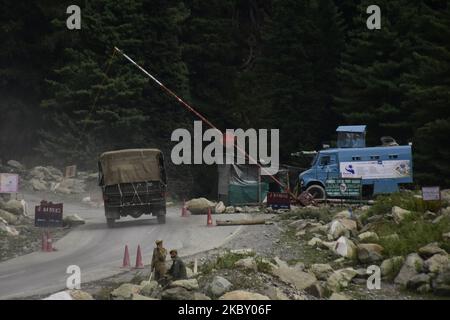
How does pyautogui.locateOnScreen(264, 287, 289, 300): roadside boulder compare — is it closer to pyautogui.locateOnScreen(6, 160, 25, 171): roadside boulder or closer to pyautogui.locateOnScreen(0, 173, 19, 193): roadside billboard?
pyautogui.locateOnScreen(0, 173, 19, 193): roadside billboard

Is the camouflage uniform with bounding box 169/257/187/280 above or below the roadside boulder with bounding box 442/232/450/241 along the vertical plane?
below

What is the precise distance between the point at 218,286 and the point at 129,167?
16.2m

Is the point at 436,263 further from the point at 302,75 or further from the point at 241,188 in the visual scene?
the point at 302,75

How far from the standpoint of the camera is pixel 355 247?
83.8 ft

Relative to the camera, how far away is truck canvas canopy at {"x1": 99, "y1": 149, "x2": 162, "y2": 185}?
34250mm

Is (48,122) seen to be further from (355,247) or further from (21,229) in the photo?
(355,247)

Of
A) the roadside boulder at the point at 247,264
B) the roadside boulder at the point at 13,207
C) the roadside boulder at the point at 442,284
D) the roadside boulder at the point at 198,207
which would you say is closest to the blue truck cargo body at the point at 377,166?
the roadside boulder at the point at 198,207

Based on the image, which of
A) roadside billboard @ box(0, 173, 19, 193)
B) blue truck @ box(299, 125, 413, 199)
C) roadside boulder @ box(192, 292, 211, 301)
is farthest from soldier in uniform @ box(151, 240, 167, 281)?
blue truck @ box(299, 125, 413, 199)

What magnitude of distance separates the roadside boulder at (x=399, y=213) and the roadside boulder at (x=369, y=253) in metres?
3.45

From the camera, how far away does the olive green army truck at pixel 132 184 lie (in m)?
33.8

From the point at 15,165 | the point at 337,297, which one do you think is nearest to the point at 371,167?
the point at 337,297

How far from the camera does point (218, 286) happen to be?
1898 centimetres

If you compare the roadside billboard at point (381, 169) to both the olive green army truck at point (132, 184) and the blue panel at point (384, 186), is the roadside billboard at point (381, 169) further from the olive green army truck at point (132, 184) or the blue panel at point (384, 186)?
the olive green army truck at point (132, 184)

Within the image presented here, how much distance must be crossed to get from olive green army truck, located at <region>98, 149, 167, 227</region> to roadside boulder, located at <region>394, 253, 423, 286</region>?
13580 millimetres
